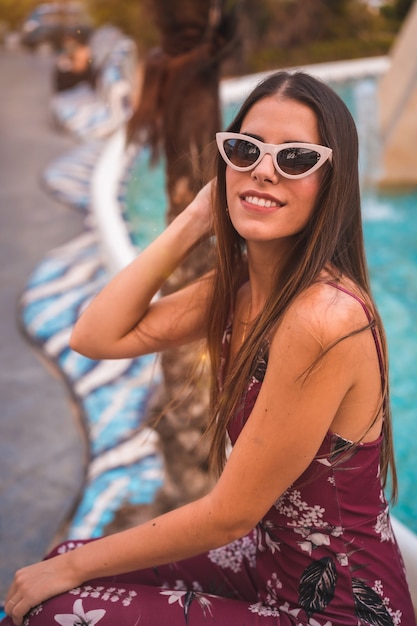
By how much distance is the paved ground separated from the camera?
3322 millimetres

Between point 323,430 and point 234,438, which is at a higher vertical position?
point 323,430

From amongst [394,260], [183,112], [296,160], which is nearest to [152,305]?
[296,160]

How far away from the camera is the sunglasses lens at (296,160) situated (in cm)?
158

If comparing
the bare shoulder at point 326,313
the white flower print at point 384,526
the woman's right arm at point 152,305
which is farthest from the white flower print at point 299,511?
the woman's right arm at point 152,305

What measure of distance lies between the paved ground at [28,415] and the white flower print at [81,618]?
1.43m

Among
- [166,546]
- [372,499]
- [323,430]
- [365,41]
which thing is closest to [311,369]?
[323,430]

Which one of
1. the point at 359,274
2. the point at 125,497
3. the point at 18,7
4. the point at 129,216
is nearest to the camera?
the point at 359,274

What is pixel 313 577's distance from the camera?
1.64 metres

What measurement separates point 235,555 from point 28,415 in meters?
2.56

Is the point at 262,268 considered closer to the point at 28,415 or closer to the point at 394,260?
the point at 28,415

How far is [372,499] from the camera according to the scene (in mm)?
Answer: 1679

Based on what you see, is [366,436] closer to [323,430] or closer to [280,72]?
[323,430]

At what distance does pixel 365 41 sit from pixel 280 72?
1787cm

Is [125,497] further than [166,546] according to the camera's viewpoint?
Yes
